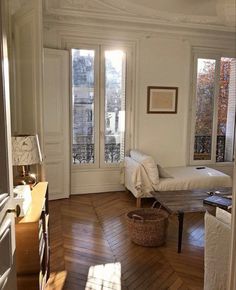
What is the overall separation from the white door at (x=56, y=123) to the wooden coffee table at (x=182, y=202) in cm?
164

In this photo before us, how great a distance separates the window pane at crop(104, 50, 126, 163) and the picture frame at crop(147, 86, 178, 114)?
476 millimetres

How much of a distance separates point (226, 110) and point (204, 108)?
1.65 ft

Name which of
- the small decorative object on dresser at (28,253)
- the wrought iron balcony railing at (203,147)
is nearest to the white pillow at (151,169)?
the wrought iron balcony railing at (203,147)

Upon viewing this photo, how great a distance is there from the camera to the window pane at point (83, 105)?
4.70 metres

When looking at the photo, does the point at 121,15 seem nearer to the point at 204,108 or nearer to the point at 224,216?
the point at 204,108

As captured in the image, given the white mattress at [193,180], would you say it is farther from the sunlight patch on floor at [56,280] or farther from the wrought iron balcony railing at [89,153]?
the sunlight patch on floor at [56,280]

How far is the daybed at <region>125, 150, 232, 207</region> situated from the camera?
410cm

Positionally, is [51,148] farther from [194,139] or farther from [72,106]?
[194,139]

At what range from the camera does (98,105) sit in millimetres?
4844

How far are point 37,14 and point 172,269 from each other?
261cm

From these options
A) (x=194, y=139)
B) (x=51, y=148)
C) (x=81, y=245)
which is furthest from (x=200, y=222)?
(x=51, y=148)

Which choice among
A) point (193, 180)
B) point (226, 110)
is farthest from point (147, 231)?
point (226, 110)

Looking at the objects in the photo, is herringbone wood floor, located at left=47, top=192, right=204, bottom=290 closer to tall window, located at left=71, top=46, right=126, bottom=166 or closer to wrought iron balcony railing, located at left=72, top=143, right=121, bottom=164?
wrought iron balcony railing, located at left=72, top=143, right=121, bottom=164

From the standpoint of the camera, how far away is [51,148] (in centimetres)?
447
